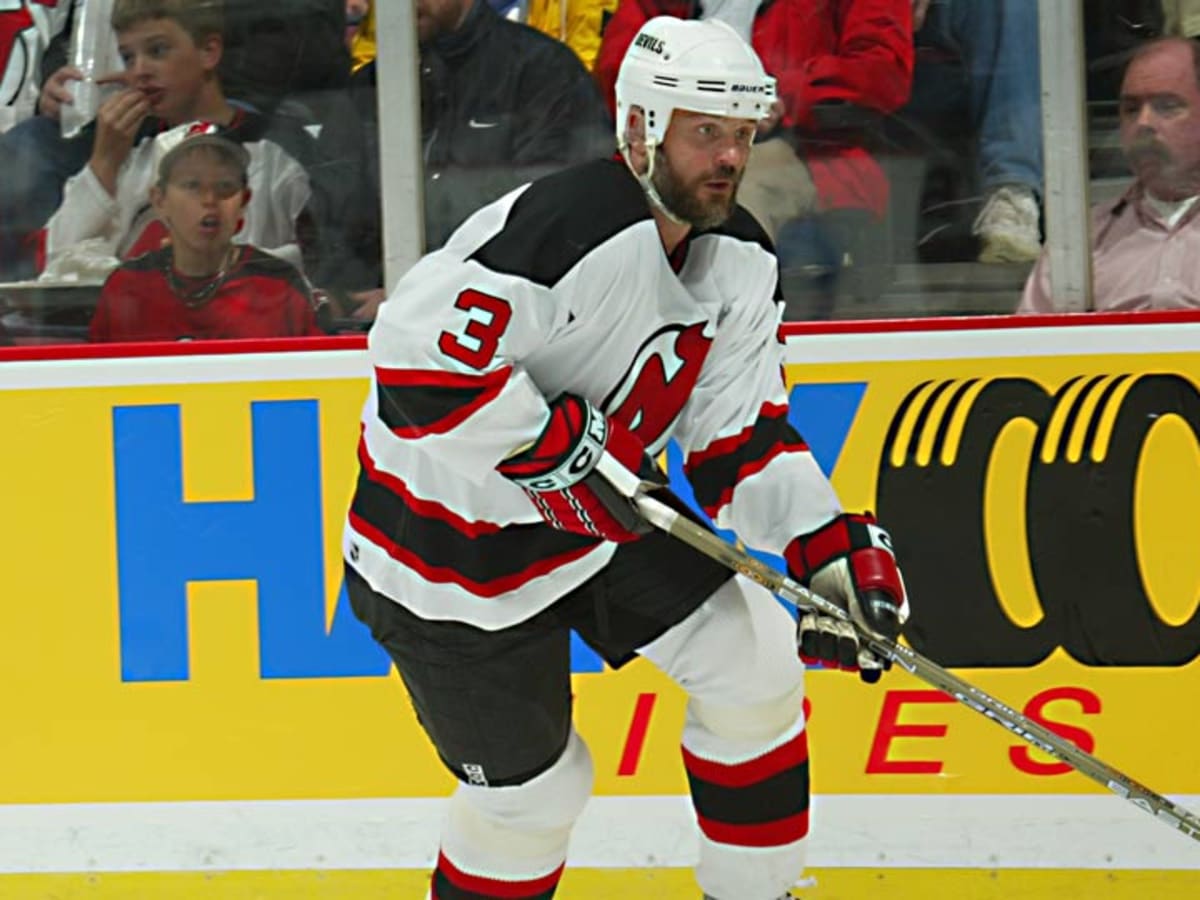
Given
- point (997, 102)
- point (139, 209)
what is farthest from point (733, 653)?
point (139, 209)

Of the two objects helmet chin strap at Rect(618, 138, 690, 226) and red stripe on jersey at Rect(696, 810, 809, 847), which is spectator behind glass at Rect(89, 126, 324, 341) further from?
red stripe on jersey at Rect(696, 810, 809, 847)

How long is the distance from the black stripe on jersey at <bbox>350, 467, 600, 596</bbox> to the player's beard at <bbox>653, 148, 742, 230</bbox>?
1.41ft

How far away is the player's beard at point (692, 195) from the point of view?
7.52 ft

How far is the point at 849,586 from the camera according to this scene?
2.38 meters

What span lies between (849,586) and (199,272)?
131cm

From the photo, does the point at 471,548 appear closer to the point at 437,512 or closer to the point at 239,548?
the point at 437,512

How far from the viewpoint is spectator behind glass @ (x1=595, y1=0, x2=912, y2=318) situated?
2.96 metres

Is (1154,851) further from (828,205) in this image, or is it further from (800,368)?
(828,205)

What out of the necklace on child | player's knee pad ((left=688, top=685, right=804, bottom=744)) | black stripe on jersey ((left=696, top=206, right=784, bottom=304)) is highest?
black stripe on jersey ((left=696, top=206, right=784, bottom=304))

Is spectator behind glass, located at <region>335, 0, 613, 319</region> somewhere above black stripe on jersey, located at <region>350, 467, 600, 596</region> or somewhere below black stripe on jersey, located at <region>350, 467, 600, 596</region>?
above

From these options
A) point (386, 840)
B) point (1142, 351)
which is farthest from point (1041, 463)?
point (386, 840)

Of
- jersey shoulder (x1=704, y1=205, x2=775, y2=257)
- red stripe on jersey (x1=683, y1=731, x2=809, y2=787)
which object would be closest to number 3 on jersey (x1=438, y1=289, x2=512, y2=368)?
jersey shoulder (x1=704, y1=205, x2=775, y2=257)

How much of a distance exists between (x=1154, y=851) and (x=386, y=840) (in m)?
1.14

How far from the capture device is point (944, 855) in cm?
289
